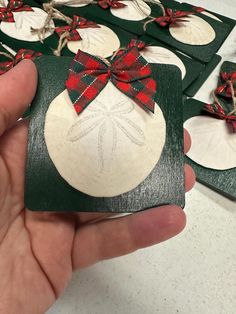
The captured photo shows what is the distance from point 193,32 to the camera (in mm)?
1229

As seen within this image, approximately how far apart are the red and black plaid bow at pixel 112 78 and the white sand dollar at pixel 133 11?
674 mm

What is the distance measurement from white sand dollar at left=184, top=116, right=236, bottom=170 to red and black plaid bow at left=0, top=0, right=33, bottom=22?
26.2 inches

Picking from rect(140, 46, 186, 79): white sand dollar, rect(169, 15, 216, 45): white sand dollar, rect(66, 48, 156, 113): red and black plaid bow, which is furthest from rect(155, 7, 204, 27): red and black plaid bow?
rect(66, 48, 156, 113): red and black plaid bow

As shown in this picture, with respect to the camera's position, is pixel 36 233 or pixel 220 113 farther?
pixel 220 113

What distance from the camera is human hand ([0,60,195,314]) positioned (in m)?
0.63

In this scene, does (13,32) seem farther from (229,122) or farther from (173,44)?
(229,122)

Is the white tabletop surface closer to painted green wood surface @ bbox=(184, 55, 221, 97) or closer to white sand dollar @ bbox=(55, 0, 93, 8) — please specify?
painted green wood surface @ bbox=(184, 55, 221, 97)

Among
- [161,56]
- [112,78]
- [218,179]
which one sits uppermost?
[112,78]

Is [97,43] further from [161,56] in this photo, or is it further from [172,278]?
[172,278]

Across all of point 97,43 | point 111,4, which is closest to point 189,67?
point 97,43

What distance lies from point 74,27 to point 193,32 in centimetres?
40

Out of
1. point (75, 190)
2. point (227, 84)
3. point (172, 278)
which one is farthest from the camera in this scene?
point (227, 84)

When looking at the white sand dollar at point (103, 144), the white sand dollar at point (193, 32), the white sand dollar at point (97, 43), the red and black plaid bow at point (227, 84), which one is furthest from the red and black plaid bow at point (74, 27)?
the white sand dollar at point (103, 144)

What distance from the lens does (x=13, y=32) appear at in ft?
3.73
